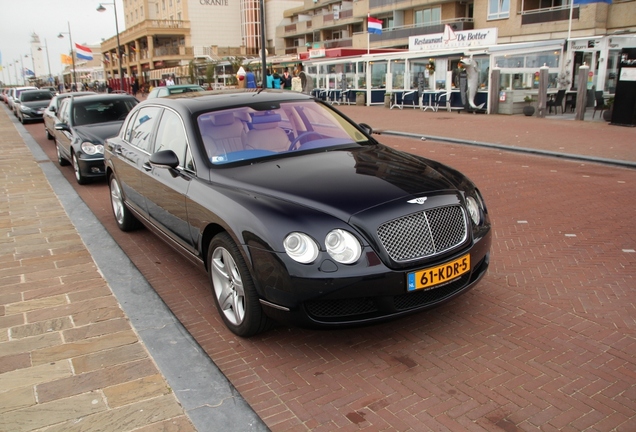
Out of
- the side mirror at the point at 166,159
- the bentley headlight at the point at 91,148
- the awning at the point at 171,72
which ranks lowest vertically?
the bentley headlight at the point at 91,148

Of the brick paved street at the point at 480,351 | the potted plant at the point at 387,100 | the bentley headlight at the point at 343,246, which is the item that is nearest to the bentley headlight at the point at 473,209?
the brick paved street at the point at 480,351

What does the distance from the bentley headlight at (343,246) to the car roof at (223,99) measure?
1.98 m

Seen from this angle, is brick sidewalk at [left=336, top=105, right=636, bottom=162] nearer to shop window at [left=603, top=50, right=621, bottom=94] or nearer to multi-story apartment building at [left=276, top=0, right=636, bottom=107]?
multi-story apartment building at [left=276, top=0, right=636, bottom=107]

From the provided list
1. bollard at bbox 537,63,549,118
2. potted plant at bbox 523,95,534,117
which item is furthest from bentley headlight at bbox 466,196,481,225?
potted plant at bbox 523,95,534,117

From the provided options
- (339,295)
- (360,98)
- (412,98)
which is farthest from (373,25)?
(339,295)

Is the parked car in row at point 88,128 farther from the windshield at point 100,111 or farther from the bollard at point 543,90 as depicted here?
the bollard at point 543,90

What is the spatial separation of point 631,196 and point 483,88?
14.8 m

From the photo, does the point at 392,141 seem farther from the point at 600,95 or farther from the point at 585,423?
the point at 585,423

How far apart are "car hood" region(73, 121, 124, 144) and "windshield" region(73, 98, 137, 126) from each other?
31 centimetres

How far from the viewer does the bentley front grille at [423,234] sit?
3367 millimetres

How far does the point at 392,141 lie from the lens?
14.8m

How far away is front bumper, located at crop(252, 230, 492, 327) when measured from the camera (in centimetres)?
324

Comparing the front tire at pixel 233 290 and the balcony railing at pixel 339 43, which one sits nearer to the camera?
the front tire at pixel 233 290

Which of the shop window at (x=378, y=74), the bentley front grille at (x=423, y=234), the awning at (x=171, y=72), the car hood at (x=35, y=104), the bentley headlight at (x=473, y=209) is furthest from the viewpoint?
the awning at (x=171, y=72)
